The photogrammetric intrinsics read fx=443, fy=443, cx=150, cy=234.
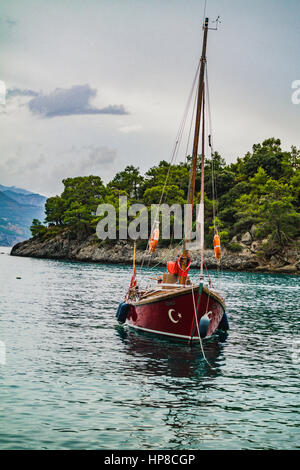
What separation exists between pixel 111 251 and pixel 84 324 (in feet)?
271

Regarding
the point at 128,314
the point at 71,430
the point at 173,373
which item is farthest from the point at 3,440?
the point at 128,314

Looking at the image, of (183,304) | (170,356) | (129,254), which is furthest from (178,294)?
(129,254)

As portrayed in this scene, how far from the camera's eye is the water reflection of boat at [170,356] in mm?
15500

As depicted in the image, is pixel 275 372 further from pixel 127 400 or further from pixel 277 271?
pixel 277 271

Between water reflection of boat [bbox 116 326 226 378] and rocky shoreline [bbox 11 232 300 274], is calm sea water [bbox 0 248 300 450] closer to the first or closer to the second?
water reflection of boat [bbox 116 326 226 378]

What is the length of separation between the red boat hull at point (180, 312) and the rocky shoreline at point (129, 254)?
A: 136ft

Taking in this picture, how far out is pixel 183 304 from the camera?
1869 cm

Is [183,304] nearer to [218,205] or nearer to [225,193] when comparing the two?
[218,205]

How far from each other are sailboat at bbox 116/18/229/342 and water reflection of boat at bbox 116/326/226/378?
0.51m

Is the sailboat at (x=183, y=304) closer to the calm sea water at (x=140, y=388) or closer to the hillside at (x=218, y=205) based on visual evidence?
the calm sea water at (x=140, y=388)

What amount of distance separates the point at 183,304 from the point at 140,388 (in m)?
5.83

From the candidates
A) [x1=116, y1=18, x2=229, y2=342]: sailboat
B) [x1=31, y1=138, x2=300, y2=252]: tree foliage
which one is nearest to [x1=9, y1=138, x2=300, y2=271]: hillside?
[x1=31, y1=138, x2=300, y2=252]: tree foliage

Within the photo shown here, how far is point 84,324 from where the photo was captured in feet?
81.2

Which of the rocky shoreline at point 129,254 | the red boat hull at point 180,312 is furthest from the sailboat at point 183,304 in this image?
the rocky shoreline at point 129,254
